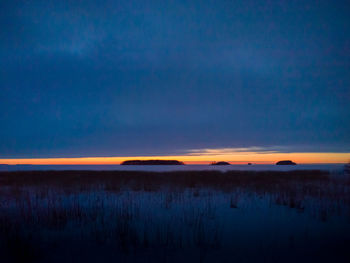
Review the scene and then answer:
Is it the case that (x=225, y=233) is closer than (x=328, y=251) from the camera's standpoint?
No

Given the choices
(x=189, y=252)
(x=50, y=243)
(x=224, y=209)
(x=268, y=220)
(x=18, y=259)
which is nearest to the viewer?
(x=18, y=259)

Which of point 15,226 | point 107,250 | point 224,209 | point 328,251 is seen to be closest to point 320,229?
point 328,251

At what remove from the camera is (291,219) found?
6.99 metres

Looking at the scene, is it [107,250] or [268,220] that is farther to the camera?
[268,220]

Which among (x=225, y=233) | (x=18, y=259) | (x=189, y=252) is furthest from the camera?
(x=225, y=233)

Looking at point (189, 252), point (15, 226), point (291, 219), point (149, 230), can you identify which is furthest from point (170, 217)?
point (15, 226)

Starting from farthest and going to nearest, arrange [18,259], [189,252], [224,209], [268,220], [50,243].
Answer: [224,209] → [268,220] → [50,243] → [189,252] → [18,259]

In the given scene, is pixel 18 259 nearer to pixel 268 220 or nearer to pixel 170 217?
pixel 170 217

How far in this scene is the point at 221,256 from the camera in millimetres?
4387

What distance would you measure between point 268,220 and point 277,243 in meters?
1.96

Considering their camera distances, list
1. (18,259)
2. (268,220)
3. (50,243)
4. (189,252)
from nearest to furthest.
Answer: (18,259) → (189,252) → (50,243) → (268,220)

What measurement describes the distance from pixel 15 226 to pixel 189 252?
4.82 meters

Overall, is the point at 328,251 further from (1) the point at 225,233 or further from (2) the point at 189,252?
(2) the point at 189,252

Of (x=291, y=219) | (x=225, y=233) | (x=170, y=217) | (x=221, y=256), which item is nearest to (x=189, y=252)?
(x=221, y=256)
